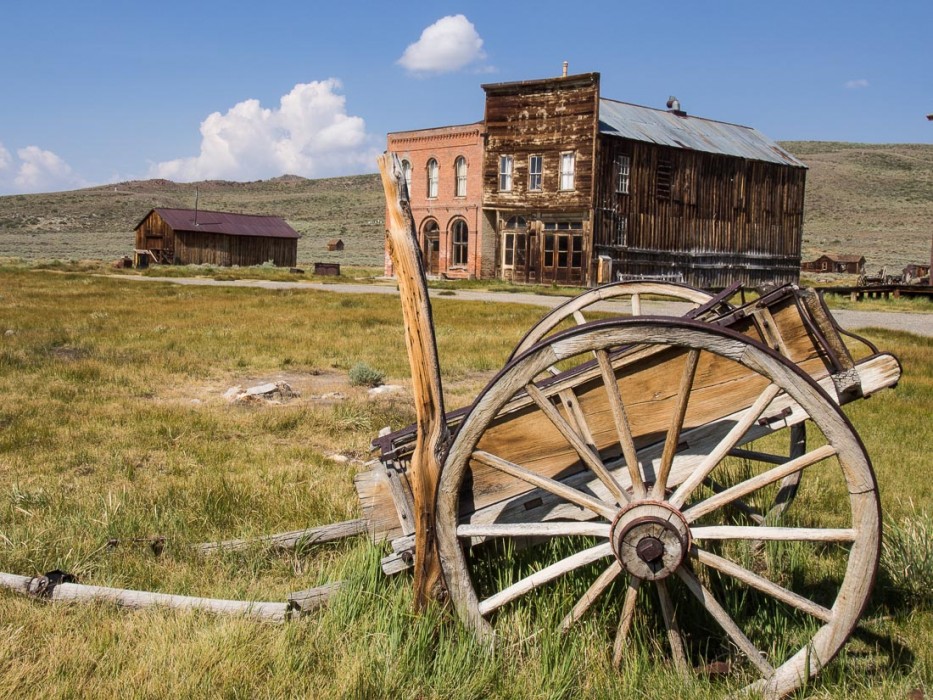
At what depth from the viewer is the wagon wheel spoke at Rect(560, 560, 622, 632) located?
278 centimetres

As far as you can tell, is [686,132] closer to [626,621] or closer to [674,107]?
[674,107]

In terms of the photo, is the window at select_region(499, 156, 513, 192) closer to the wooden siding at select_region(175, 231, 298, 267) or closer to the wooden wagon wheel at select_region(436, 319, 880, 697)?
the wooden siding at select_region(175, 231, 298, 267)

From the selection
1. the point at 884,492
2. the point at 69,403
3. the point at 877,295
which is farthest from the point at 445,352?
the point at 877,295

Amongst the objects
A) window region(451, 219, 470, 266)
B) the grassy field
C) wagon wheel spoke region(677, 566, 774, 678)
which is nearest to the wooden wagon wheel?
wagon wheel spoke region(677, 566, 774, 678)

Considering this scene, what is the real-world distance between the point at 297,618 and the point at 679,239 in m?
31.7

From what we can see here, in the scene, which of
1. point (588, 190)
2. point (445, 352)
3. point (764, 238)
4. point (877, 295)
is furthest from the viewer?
point (764, 238)

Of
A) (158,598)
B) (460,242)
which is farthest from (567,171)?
(158,598)

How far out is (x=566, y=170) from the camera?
30578mm

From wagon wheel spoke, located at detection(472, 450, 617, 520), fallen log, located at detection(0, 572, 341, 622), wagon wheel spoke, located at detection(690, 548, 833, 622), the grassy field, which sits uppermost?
wagon wheel spoke, located at detection(472, 450, 617, 520)

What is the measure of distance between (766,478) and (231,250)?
168 feet

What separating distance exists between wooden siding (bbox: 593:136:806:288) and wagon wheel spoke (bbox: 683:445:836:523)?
28347mm

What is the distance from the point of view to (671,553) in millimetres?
2703

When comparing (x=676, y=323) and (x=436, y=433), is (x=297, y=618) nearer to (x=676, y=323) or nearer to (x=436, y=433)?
(x=436, y=433)

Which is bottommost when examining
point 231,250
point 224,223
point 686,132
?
point 231,250
